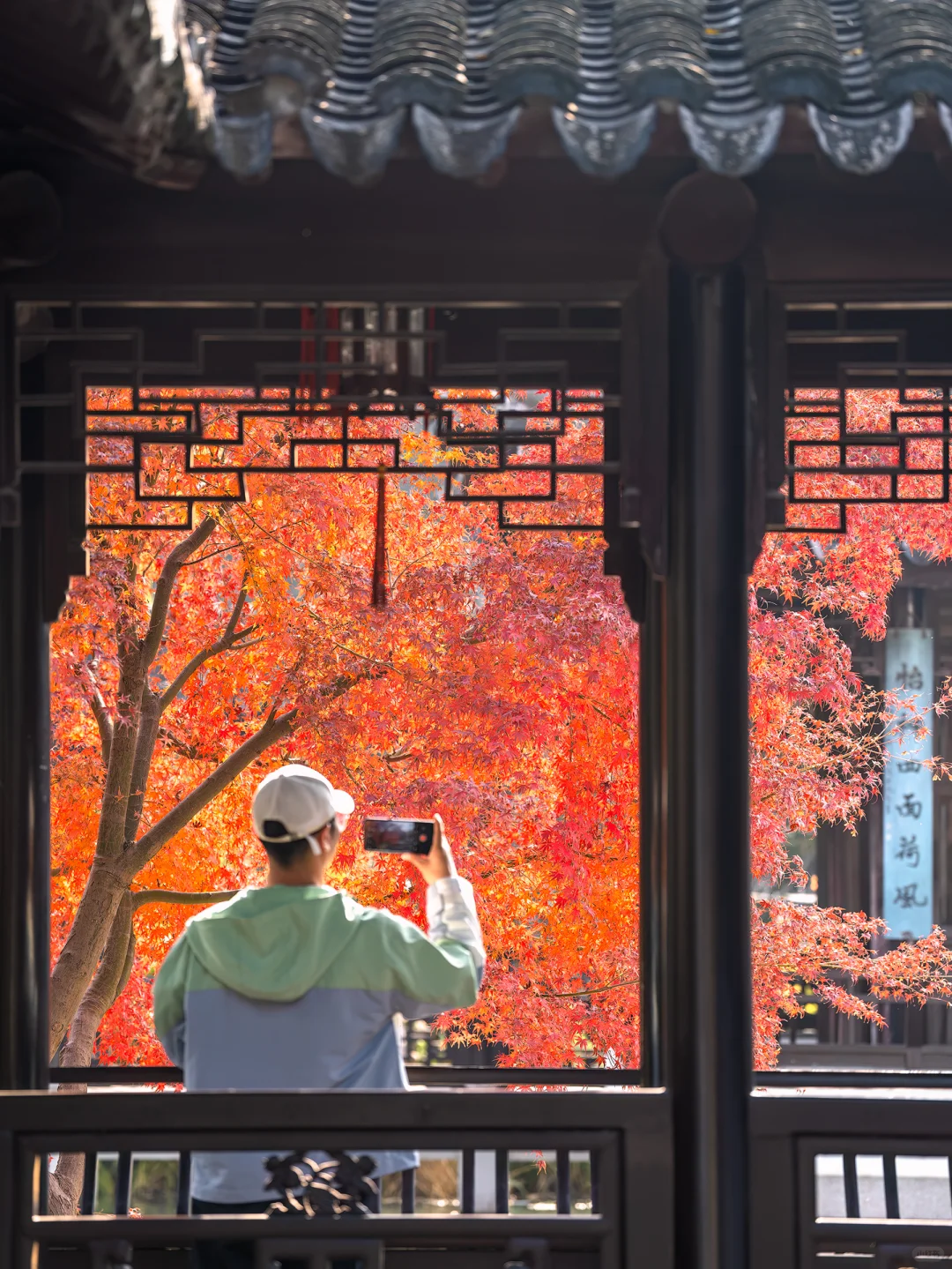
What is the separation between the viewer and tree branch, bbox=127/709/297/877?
8.14 metres

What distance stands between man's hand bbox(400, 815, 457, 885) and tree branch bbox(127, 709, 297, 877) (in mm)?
4787

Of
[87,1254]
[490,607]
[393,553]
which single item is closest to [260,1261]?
[87,1254]

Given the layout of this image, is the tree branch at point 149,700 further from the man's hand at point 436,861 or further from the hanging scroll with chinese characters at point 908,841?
the hanging scroll with chinese characters at point 908,841

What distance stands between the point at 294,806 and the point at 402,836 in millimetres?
357

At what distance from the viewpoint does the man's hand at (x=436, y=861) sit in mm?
3383

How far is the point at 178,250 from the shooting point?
3334 millimetres

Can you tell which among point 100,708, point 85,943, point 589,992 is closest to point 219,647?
point 100,708

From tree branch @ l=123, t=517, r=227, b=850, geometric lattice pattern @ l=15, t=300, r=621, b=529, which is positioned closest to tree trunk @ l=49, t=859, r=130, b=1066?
tree branch @ l=123, t=517, r=227, b=850

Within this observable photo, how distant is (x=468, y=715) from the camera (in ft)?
25.8

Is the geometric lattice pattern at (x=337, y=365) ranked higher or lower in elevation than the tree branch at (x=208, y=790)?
higher

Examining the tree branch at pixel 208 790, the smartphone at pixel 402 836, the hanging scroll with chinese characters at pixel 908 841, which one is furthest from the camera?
the hanging scroll with chinese characters at pixel 908 841

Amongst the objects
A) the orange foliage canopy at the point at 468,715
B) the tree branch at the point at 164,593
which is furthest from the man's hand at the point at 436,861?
the tree branch at the point at 164,593

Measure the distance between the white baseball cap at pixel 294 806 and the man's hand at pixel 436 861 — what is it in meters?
0.29

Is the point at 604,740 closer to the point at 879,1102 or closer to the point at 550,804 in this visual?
the point at 550,804
